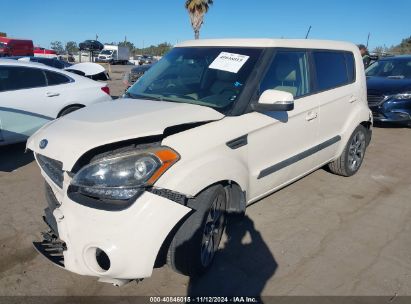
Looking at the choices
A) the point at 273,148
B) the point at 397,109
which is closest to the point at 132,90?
the point at 273,148

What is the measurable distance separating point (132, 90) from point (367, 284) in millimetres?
2806

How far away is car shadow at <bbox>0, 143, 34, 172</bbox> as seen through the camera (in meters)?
5.29

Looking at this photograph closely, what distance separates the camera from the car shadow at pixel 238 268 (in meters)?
2.69

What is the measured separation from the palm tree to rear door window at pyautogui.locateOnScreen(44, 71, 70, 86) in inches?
843

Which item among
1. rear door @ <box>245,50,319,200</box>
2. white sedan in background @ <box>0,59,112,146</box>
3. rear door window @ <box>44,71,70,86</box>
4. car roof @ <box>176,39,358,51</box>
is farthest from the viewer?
rear door window @ <box>44,71,70,86</box>

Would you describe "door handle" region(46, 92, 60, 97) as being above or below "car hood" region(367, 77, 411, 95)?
below

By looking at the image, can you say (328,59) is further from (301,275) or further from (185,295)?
(185,295)

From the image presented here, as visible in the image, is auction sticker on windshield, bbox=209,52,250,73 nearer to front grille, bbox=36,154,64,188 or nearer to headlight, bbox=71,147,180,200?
headlight, bbox=71,147,180,200

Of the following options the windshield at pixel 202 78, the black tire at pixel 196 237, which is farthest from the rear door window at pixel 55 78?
the black tire at pixel 196 237

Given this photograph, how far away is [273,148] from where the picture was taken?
10.9ft

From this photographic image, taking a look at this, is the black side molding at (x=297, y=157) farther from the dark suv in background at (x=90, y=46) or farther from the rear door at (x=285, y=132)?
the dark suv in background at (x=90, y=46)

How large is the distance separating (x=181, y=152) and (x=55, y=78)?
4.59 meters

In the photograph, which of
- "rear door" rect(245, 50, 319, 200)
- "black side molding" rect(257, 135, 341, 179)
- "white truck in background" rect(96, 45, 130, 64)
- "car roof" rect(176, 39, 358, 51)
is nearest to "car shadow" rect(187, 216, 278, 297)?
"rear door" rect(245, 50, 319, 200)

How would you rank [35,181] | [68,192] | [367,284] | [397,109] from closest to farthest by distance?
[68,192]
[367,284]
[35,181]
[397,109]
